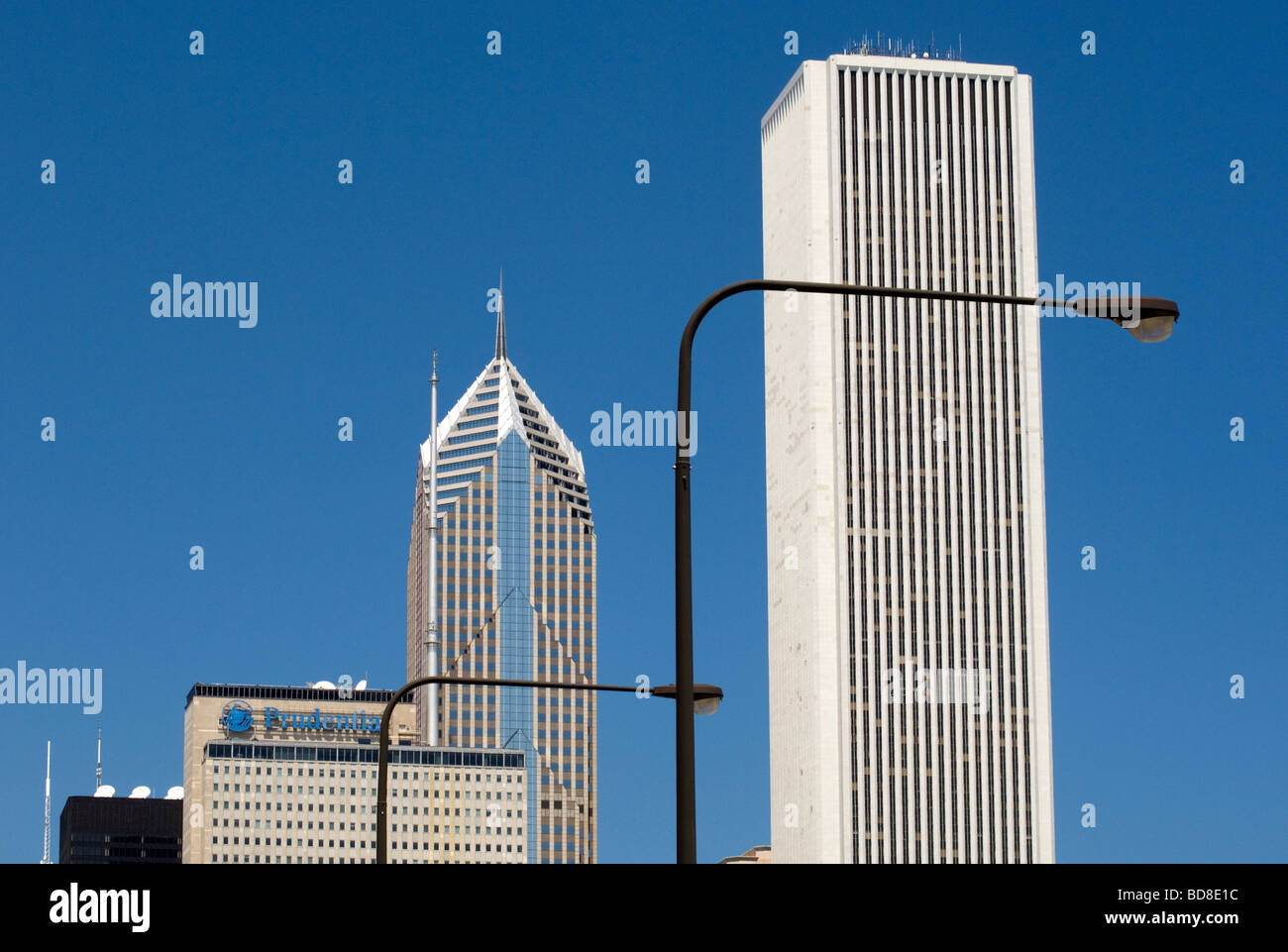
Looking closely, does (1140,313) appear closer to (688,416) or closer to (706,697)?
(688,416)

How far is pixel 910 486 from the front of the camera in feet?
592

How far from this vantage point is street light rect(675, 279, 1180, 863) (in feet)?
81.8

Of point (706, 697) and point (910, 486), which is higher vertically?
point (910, 486)

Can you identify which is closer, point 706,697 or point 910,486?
point 706,697

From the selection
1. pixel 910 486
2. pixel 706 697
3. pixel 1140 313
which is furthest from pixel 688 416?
pixel 910 486

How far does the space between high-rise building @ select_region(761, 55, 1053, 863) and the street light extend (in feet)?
490

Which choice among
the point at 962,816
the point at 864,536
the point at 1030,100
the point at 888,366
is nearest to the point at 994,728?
the point at 962,816

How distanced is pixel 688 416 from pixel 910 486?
157 m

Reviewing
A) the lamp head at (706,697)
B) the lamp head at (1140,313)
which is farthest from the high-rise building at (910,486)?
the lamp head at (1140,313)

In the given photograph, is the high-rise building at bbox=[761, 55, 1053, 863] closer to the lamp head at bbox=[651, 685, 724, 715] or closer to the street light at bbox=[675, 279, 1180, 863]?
the lamp head at bbox=[651, 685, 724, 715]

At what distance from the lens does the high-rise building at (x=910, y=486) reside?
176 meters
